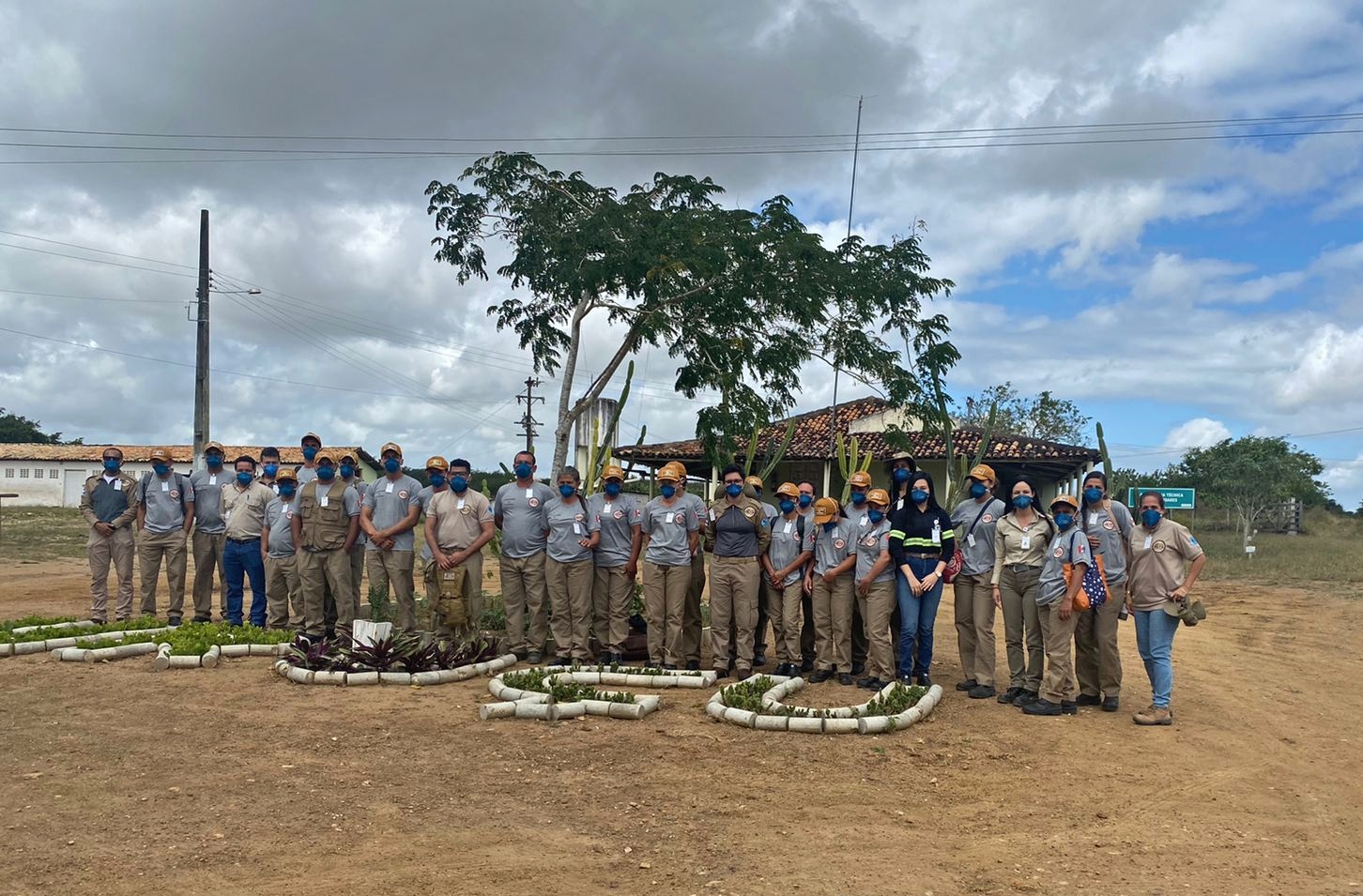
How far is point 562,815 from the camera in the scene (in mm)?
5359

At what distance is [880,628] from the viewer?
8.51 meters

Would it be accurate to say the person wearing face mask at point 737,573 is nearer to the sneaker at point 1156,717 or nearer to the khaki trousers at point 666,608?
the khaki trousers at point 666,608

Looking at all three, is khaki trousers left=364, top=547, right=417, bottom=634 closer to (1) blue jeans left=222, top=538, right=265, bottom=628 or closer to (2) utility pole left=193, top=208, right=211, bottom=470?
(1) blue jeans left=222, top=538, right=265, bottom=628

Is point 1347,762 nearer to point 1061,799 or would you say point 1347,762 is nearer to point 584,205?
point 1061,799

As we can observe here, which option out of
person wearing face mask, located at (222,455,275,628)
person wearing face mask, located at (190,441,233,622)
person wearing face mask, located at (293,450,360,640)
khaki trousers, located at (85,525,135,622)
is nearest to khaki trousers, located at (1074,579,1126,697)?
person wearing face mask, located at (293,450,360,640)

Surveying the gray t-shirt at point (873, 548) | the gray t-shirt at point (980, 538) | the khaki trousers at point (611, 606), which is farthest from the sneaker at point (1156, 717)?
the khaki trousers at point (611, 606)

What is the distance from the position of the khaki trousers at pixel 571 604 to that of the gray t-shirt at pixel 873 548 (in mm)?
2432

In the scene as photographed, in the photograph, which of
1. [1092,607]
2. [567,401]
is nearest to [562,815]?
[1092,607]

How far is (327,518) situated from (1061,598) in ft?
22.2

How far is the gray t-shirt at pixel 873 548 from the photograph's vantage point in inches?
336

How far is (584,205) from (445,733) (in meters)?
8.70

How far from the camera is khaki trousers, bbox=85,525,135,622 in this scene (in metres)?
11.1

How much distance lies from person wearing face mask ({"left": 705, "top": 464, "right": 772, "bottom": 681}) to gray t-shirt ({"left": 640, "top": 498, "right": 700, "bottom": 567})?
0.80 feet

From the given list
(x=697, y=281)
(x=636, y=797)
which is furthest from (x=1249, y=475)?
(x=636, y=797)
